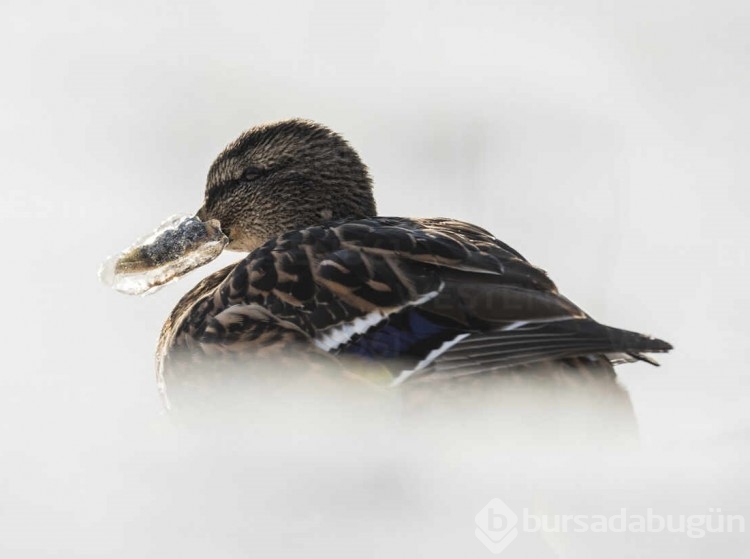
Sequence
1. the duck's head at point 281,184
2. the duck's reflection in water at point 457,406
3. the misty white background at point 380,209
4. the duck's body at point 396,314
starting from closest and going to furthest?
the misty white background at point 380,209 < the duck's reflection in water at point 457,406 < the duck's body at point 396,314 < the duck's head at point 281,184

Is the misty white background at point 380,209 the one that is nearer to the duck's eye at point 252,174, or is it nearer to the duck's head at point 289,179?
the duck's head at point 289,179

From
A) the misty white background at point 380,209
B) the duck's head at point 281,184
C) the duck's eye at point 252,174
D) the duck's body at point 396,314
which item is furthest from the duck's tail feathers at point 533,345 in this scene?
the duck's eye at point 252,174

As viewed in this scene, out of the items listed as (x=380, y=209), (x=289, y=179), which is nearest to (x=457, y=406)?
(x=289, y=179)

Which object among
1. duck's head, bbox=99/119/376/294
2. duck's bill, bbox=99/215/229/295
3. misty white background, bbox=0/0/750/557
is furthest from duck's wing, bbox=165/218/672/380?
duck's head, bbox=99/119/376/294

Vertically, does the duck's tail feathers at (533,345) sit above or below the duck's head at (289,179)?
below

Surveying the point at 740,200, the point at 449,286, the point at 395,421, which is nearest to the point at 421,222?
the point at 449,286

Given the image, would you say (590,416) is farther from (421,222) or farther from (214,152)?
(214,152)
